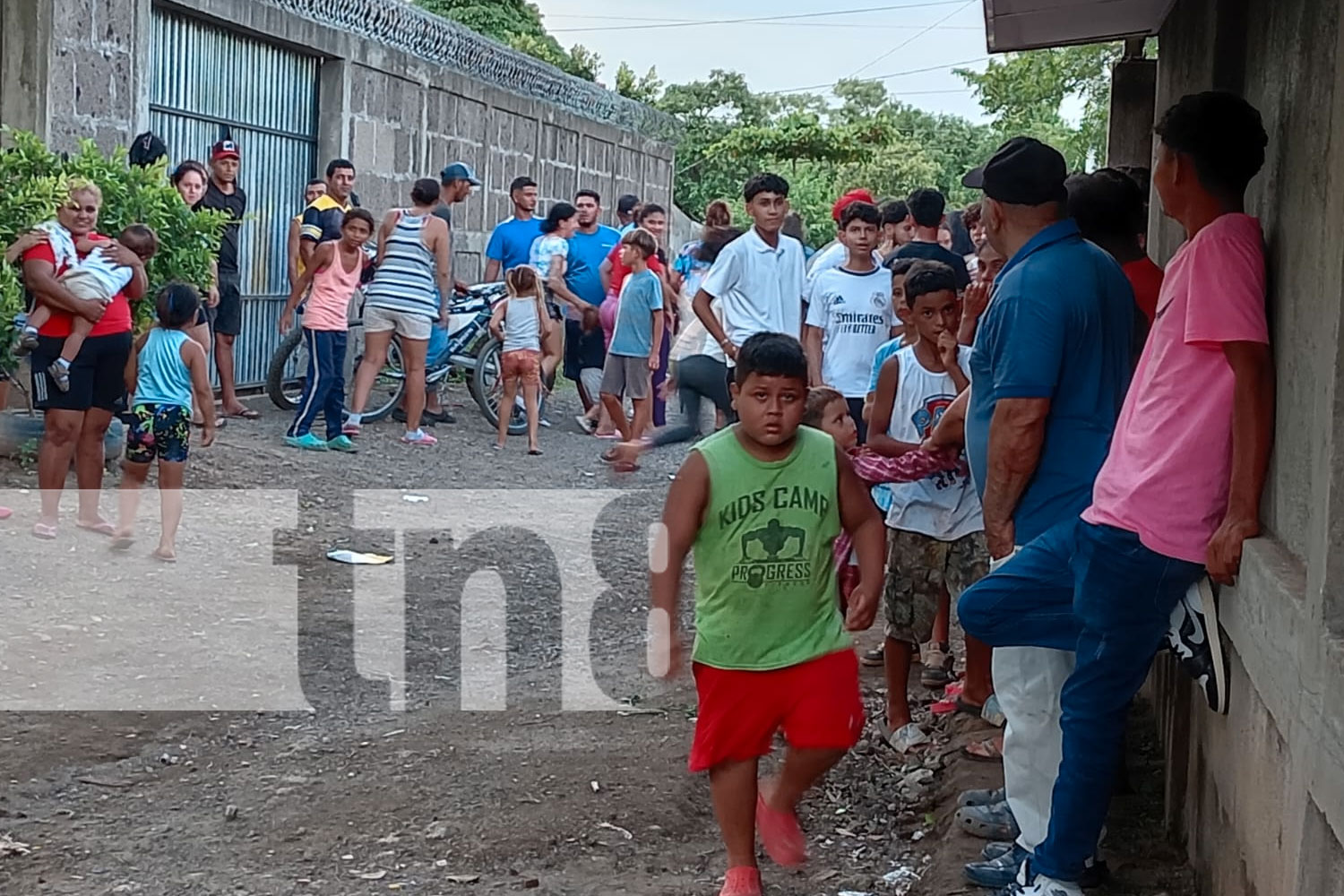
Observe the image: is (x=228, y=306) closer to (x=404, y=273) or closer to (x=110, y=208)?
(x=404, y=273)

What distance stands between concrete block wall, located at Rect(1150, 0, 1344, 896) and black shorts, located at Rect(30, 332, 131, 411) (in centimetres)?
594

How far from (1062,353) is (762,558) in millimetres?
901

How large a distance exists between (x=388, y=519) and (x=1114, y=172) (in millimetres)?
5645

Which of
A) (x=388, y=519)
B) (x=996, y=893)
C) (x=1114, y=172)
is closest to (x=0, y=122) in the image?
(x=388, y=519)

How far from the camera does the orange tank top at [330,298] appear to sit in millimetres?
11477

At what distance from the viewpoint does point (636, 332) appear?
12320mm

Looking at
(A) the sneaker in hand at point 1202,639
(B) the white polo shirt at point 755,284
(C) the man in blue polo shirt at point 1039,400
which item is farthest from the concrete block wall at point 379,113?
(A) the sneaker in hand at point 1202,639

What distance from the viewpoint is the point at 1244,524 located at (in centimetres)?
349

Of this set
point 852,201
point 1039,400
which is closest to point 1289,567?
point 1039,400

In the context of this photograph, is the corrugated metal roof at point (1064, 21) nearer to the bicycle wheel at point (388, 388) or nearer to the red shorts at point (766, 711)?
the red shorts at point (766, 711)

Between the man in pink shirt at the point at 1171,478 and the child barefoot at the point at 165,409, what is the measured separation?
5.24 m

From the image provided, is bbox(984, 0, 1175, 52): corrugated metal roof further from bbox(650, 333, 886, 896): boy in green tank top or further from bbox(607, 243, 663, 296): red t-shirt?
bbox(607, 243, 663, 296): red t-shirt

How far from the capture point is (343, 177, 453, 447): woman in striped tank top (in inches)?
477

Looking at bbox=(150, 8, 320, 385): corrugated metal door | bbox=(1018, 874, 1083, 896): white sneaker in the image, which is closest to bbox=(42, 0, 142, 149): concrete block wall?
bbox=(150, 8, 320, 385): corrugated metal door
